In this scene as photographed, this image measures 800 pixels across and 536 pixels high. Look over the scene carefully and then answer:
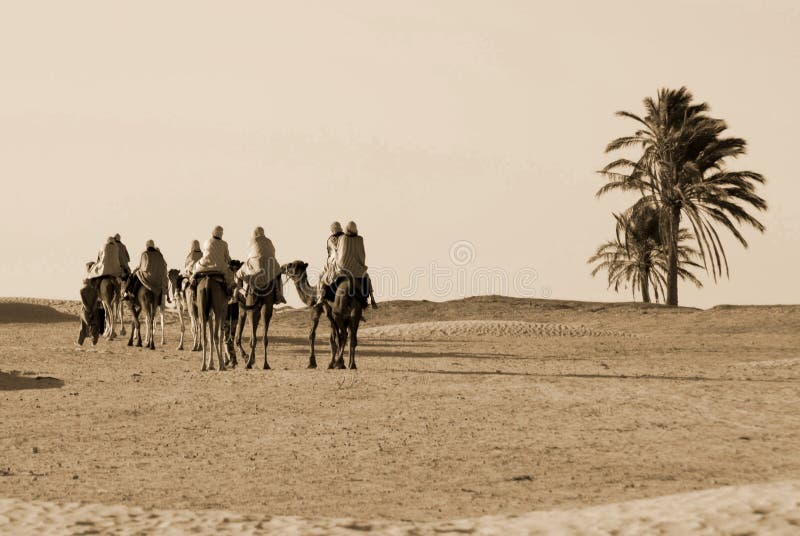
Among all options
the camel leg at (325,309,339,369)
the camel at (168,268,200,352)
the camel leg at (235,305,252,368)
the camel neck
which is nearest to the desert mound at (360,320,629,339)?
the camel at (168,268,200,352)

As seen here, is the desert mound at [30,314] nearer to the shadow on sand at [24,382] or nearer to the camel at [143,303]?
the camel at [143,303]

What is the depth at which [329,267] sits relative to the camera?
72.3 ft

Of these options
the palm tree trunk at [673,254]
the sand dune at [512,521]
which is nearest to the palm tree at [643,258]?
the palm tree trunk at [673,254]

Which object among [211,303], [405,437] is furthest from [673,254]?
[405,437]

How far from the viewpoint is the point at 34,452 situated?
12.8 meters

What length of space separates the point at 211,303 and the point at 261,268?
1.10 m

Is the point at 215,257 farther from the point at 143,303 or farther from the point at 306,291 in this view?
the point at 143,303

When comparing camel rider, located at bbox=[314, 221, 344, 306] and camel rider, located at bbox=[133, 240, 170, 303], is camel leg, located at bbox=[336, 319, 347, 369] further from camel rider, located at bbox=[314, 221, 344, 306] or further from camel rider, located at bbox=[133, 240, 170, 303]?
camel rider, located at bbox=[133, 240, 170, 303]

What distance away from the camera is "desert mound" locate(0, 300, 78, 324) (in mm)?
42800

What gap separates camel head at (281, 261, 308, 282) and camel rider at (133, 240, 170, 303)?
610 cm

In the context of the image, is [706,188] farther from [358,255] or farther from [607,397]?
[607,397]

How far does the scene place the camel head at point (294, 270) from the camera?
75.6 ft

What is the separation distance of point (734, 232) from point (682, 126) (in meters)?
Result: 4.68

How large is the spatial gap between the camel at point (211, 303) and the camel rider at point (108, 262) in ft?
20.9
